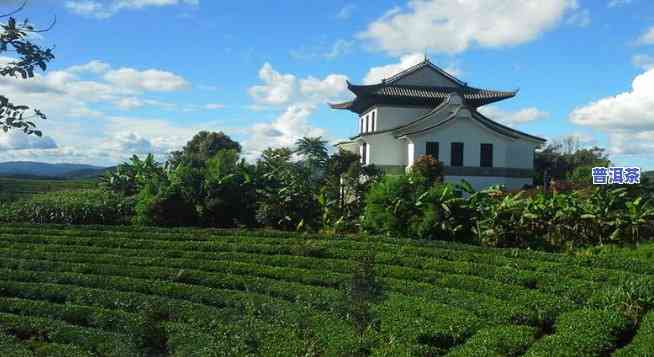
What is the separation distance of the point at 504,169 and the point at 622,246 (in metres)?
19.0

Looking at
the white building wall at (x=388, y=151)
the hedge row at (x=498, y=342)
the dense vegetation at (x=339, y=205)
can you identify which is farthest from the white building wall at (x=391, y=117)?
the hedge row at (x=498, y=342)

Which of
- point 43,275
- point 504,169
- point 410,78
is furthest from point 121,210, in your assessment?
point 410,78

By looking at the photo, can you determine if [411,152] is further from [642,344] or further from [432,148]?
[642,344]

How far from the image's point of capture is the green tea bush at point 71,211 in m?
16.8

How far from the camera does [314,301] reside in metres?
8.20

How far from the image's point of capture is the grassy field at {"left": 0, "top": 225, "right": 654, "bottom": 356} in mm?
6320

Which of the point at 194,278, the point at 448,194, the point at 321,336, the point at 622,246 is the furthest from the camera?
the point at 448,194

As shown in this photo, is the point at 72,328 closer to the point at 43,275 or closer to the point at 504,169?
the point at 43,275

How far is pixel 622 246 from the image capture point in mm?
12992

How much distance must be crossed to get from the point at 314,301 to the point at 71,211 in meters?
11.1

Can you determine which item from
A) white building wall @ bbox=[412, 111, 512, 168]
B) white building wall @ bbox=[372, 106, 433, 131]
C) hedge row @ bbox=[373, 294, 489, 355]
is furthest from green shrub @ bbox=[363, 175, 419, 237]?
white building wall @ bbox=[372, 106, 433, 131]

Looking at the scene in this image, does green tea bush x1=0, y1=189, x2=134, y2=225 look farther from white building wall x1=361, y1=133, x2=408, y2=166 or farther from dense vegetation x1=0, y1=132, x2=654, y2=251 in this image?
white building wall x1=361, y1=133, x2=408, y2=166

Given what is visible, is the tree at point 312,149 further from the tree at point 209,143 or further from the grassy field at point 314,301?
the tree at point 209,143

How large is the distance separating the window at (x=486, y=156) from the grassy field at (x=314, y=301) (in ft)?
65.2
